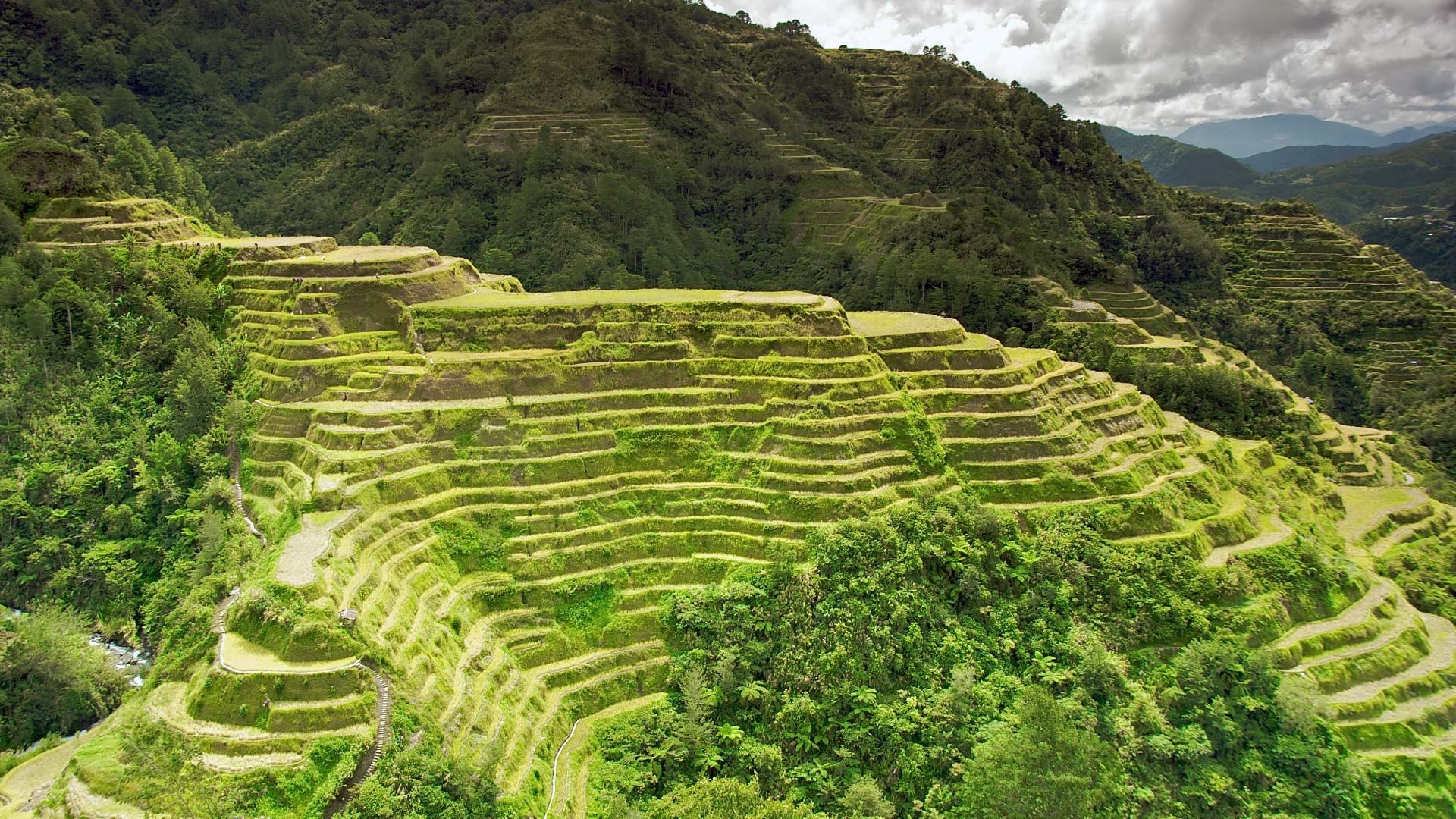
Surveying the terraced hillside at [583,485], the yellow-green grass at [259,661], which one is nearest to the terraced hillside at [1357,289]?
the terraced hillside at [583,485]

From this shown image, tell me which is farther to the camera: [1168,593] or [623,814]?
[1168,593]

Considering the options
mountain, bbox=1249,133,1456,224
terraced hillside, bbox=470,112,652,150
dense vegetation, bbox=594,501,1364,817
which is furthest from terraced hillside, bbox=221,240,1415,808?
mountain, bbox=1249,133,1456,224

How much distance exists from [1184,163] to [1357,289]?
10124 cm

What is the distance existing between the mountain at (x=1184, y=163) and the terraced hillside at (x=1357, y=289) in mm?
73644

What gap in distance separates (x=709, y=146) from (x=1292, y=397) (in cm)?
4345

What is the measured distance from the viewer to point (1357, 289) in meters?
62.3

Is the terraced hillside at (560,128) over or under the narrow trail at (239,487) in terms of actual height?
over

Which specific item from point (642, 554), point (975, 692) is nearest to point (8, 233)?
point (642, 554)

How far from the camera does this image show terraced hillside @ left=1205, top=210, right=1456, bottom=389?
189ft

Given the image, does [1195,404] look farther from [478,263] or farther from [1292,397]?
[478,263]

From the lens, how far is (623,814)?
18031mm

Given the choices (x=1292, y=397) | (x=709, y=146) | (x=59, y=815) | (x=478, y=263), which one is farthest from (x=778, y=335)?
(x=709, y=146)

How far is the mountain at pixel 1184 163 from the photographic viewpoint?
144 m

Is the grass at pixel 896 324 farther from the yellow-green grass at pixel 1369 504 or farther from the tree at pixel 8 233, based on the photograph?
the tree at pixel 8 233
